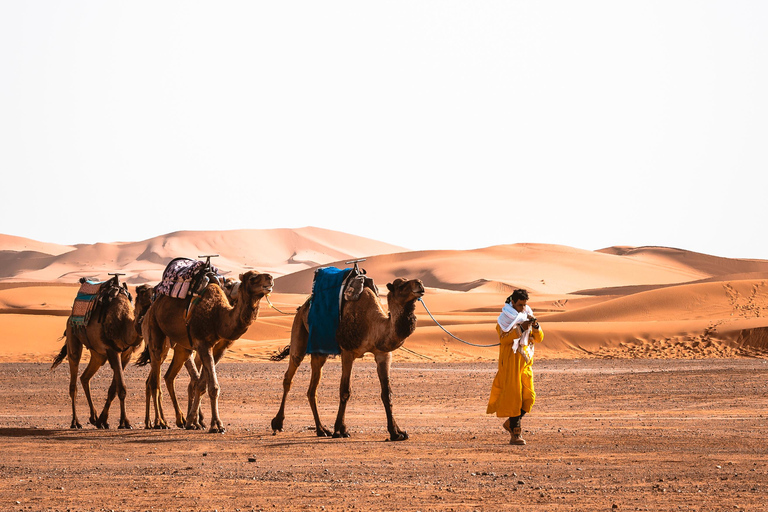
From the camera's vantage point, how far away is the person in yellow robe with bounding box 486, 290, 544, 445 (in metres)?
12.3

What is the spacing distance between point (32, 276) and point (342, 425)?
153 metres

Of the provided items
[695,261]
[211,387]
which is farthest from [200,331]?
[695,261]

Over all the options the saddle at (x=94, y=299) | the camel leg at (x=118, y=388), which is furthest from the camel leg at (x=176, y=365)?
the saddle at (x=94, y=299)

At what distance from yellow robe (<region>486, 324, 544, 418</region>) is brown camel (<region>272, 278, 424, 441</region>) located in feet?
3.80

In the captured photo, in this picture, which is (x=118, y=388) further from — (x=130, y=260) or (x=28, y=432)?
(x=130, y=260)

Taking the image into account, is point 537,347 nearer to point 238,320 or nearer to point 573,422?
point 573,422

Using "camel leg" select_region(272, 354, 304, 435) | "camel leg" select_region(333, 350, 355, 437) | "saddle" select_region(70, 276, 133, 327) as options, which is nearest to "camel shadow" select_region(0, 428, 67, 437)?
"saddle" select_region(70, 276, 133, 327)

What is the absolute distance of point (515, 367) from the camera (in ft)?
40.9

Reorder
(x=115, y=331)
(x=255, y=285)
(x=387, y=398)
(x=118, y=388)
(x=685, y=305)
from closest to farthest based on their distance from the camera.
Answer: (x=387, y=398) < (x=255, y=285) < (x=118, y=388) < (x=115, y=331) < (x=685, y=305)

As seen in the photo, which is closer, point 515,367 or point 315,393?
point 515,367

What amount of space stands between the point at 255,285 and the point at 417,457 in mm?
3553

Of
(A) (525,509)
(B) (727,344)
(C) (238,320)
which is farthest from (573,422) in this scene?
(B) (727,344)

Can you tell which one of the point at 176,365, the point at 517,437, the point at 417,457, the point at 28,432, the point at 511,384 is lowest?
the point at 28,432

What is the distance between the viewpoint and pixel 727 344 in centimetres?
3338
